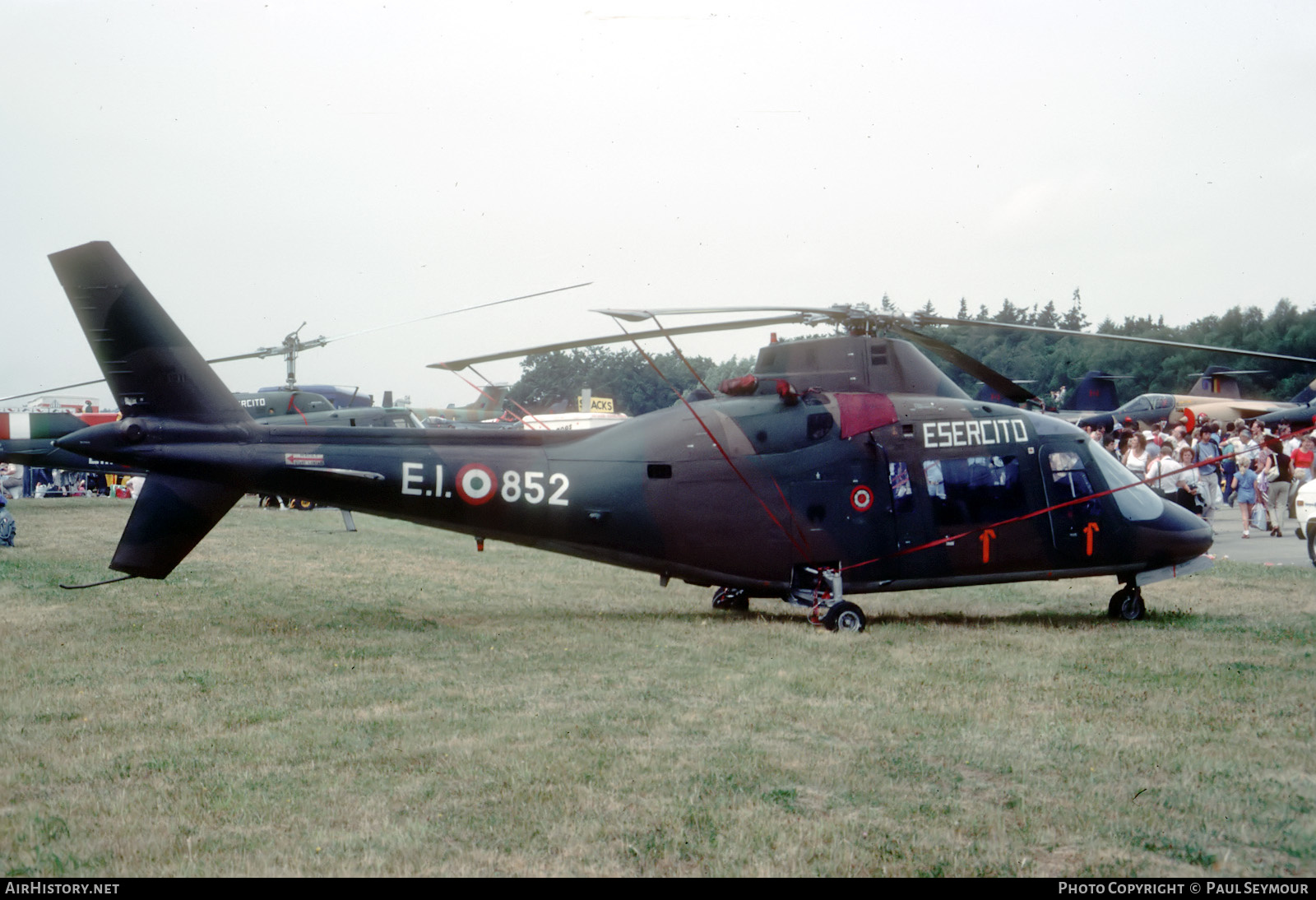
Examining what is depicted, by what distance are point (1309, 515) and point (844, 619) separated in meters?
8.83

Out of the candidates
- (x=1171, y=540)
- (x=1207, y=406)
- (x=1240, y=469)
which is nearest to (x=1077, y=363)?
(x=1207, y=406)

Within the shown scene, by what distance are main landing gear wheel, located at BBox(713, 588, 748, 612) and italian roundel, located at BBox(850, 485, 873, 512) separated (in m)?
2.00

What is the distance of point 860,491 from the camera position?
10.9 meters

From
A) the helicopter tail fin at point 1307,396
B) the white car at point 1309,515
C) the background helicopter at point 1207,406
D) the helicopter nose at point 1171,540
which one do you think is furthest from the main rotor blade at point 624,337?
the helicopter tail fin at point 1307,396

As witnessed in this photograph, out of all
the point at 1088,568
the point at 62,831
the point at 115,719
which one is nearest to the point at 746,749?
the point at 62,831

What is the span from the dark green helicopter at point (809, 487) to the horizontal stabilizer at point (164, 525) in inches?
32.5

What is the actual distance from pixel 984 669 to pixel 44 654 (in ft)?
26.0

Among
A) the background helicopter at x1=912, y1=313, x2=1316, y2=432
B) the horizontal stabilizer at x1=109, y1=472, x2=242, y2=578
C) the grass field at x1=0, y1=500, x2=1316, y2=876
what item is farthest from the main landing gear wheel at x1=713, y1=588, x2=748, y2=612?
the background helicopter at x1=912, y1=313, x2=1316, y2=432

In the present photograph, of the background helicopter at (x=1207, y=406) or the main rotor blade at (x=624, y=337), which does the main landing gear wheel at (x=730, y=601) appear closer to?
the main rotor blade at (x=624, y=337)

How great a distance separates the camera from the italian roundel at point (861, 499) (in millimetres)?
10883

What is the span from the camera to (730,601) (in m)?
12.2

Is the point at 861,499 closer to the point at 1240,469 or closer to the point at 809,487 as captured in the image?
the point at 809,487

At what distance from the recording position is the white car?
14.8 metres

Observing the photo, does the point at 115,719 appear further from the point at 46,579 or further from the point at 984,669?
the point at 46,579
